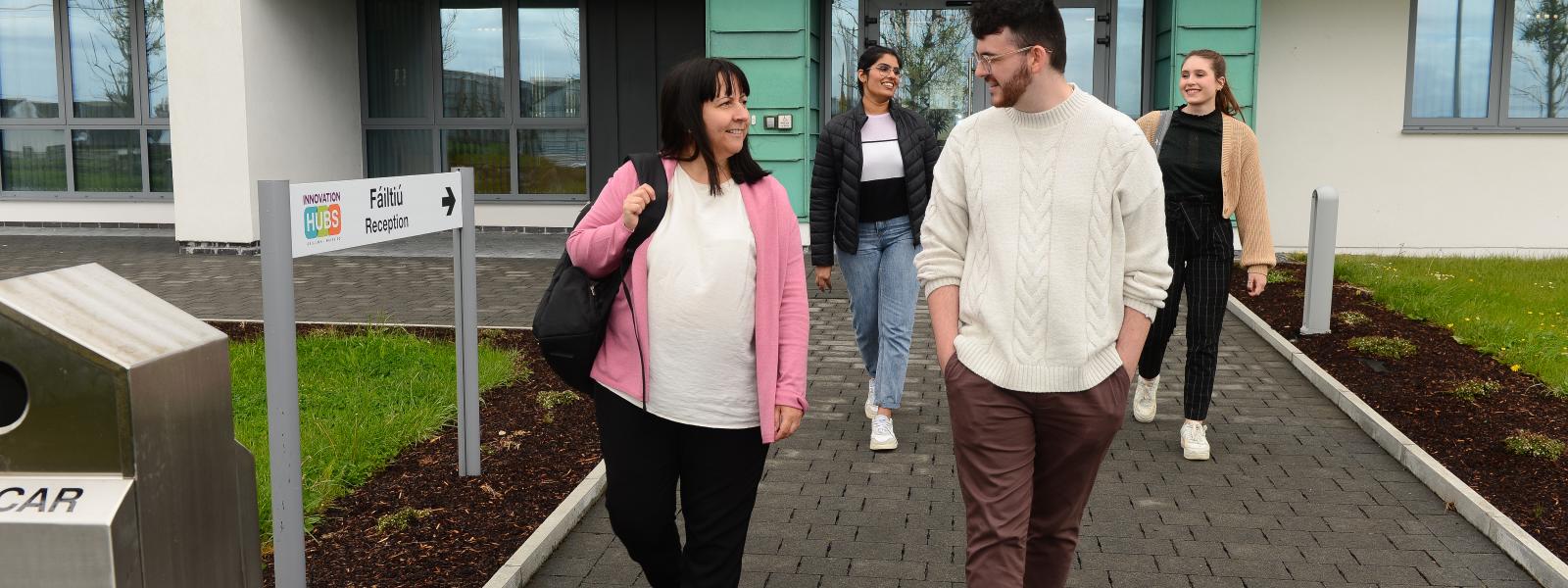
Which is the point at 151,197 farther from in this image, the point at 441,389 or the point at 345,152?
the point at 441,389

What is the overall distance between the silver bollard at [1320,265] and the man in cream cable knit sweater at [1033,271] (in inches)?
247

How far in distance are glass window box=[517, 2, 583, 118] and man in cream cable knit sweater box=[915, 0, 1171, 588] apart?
13.4 m

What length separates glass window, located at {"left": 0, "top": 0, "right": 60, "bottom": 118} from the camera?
16.8 m

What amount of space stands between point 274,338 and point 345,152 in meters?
13.2

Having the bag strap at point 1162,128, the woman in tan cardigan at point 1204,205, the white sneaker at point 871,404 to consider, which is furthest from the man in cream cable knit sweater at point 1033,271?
the white sneaker at point 871,404

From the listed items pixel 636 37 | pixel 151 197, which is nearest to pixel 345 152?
pixel 151 197

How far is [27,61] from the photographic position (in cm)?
1684

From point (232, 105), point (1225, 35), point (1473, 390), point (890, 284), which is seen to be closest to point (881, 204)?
point (890, 284)

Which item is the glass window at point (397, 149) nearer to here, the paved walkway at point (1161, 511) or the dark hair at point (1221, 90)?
the paved walkway at point (1161, 511)

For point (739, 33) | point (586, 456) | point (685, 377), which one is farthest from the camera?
point (739, 33)

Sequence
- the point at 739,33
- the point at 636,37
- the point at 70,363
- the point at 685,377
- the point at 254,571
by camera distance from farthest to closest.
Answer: the point at 636,37
the point at 739,33
the point at 685,377
the point at 254,571
the point at 70,363

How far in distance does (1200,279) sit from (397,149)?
12673 mm

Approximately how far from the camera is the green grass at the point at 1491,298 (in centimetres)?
802

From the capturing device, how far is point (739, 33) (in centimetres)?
1362
